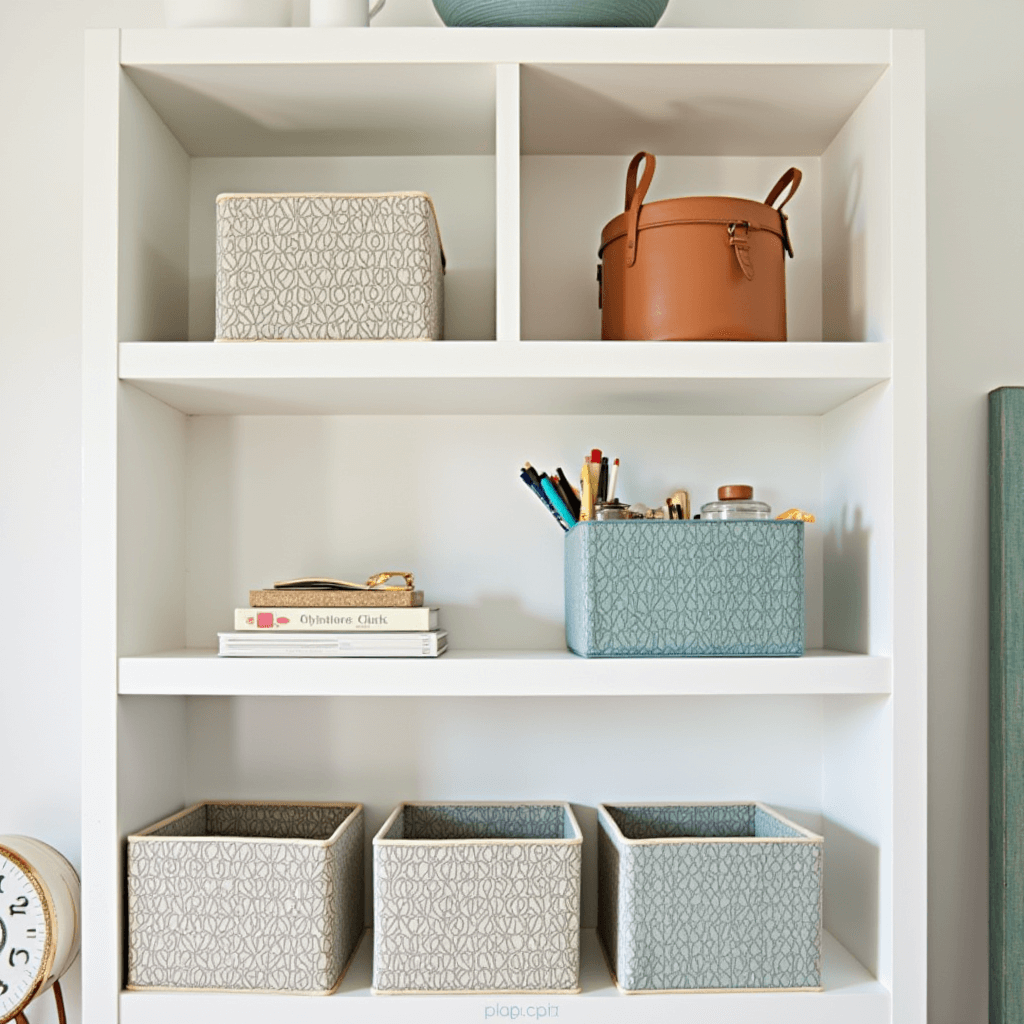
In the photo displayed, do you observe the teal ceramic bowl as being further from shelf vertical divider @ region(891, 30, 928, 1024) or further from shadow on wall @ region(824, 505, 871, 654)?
shadow on wall @ region(824, 505, 871, 654)

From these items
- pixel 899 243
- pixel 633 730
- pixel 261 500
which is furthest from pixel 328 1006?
pixel 899 243

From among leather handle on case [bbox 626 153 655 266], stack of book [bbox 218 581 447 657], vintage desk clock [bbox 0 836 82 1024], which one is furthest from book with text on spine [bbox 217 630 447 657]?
leather handle on case [bbox 626 153 655 266]

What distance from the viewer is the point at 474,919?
1.14 m

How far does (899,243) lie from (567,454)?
1.62ft

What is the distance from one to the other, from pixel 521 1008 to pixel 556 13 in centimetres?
111

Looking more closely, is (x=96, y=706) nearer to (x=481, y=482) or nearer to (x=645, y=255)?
(x=481, y=482)

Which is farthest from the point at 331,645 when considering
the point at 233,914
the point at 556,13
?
the point at 556,13

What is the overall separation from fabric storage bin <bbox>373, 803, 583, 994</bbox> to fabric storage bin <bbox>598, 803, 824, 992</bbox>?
75 mm

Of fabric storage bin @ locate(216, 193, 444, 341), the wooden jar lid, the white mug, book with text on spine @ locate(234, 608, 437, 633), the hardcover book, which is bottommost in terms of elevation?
book with text on spine @ locate(234, 608, 437, 633)

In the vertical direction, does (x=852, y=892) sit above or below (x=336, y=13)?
below

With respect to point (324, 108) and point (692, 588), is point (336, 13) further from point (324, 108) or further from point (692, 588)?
point (692, 588)

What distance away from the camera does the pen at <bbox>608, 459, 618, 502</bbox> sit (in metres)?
1.34

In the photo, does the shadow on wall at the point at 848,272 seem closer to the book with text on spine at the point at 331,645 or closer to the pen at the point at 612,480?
the pen at the point at 612,480

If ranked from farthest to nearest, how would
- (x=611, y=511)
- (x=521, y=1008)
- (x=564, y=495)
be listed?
(x=564, y=495) < (x=611, y=511) < (x=521, y=1008)
